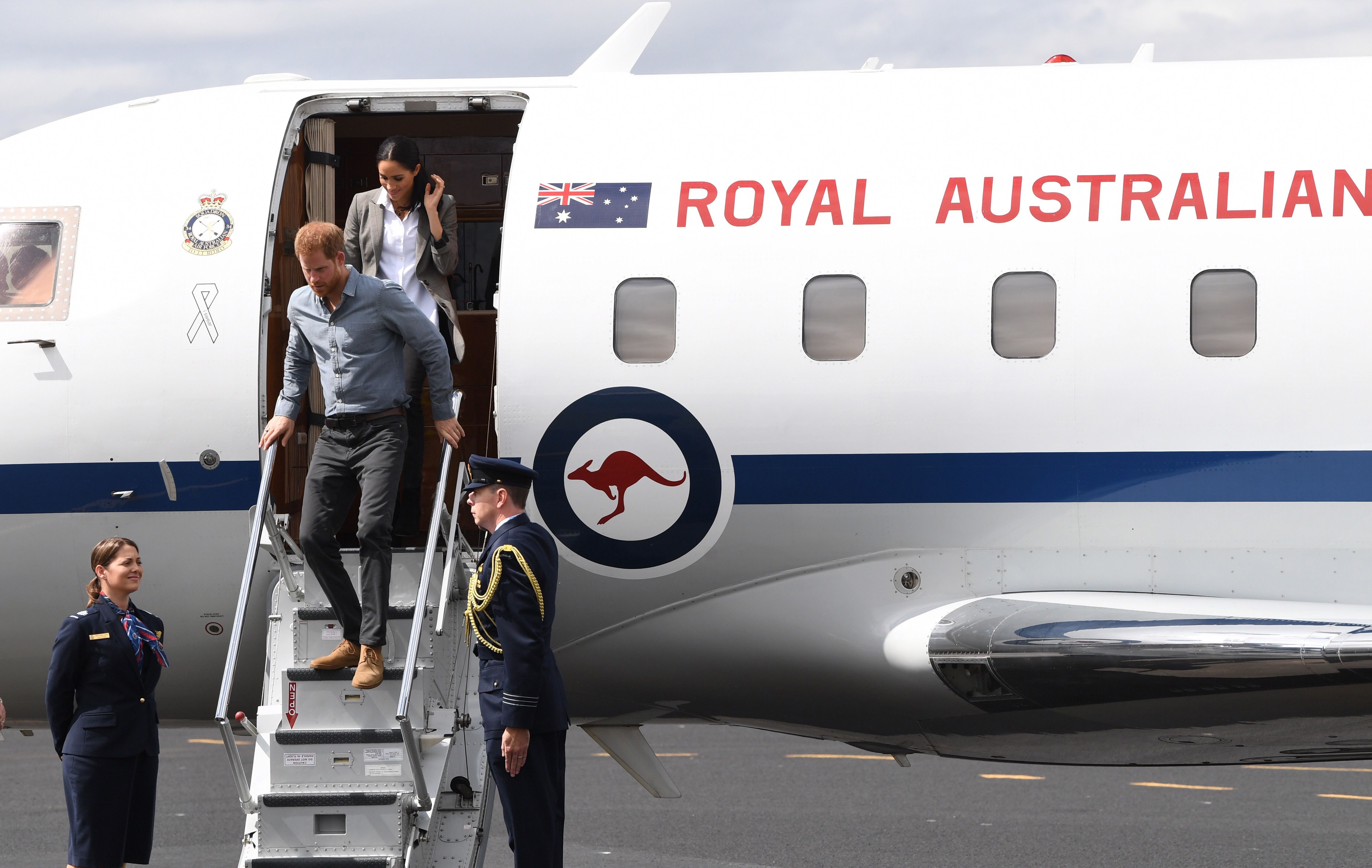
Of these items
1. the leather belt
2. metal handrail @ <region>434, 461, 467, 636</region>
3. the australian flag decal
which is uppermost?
the australian flag decal

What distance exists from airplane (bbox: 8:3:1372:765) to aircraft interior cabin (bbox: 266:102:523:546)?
0.43 metres

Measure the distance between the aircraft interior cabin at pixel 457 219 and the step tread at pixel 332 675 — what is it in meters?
0.99

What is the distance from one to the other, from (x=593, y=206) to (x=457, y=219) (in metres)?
1.82

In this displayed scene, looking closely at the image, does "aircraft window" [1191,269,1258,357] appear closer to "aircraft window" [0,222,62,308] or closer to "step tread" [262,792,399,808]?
"step tread" [262,792,399,808]

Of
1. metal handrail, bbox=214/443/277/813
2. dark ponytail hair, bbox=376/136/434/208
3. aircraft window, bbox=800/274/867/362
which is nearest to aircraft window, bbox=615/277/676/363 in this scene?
aircraft window, bbox=800/274/867/362

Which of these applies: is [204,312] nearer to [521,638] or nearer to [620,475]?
[620,475]

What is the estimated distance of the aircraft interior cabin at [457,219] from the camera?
26.3 ft

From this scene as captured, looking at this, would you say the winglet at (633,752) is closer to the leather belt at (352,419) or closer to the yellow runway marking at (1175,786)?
the leather belt at (352,419)

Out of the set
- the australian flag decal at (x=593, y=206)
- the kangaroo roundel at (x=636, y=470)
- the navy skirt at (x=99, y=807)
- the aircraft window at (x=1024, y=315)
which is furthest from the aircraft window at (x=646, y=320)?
the navy skirt at (x=99, y=807)

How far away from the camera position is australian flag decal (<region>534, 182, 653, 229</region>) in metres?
7.46

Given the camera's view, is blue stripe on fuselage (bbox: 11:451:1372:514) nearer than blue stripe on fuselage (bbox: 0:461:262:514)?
Yes

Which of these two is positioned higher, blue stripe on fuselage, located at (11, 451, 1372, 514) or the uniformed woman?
blue stripe on fuselage, located at (11, 451, 1372, 514)

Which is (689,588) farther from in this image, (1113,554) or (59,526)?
(59,526)

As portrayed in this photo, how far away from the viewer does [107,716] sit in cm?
687
